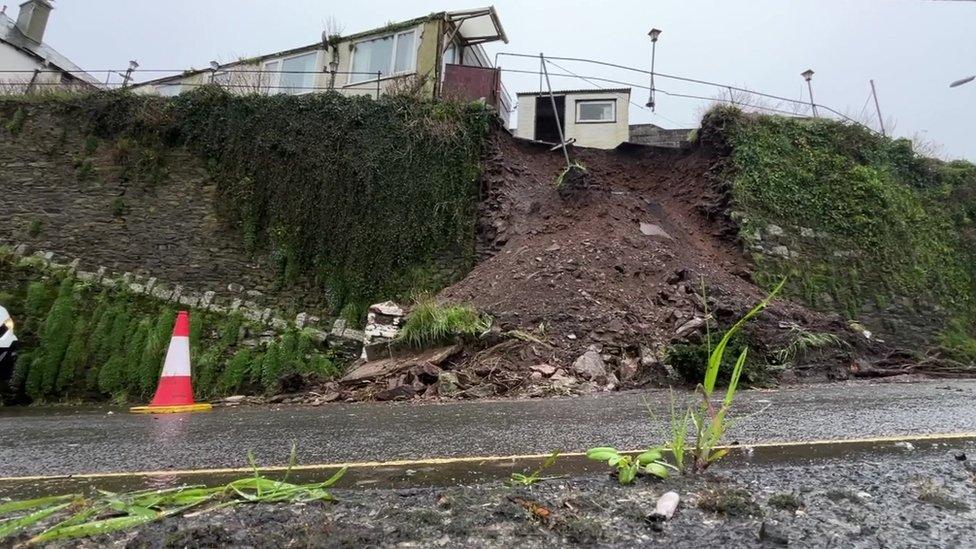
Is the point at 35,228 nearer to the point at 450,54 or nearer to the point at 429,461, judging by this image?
the point at 450,54

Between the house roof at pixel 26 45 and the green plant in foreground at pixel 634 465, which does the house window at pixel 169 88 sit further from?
the green plant in foreground at pixel 634 465

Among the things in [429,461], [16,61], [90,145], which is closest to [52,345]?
[90,145]

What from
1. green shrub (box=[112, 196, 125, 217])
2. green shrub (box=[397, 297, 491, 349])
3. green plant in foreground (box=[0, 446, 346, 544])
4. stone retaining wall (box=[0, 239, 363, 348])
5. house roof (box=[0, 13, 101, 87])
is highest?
house roof (box=[0, 13, 101, 87])

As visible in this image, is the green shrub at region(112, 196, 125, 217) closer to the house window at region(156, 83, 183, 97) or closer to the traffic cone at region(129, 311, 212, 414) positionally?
the traffic cone at region(129, 311, 212, 414)

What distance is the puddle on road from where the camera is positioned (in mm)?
1695

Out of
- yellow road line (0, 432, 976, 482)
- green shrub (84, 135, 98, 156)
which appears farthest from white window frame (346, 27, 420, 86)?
yellow road line (0, 432, 976, 482)

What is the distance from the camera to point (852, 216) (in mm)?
11180

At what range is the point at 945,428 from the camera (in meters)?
2.39

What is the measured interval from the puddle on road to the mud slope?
14.9ft

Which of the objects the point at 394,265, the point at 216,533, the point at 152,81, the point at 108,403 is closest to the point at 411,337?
the point at 394,265

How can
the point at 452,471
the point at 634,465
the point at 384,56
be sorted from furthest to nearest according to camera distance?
the point at 384,56
the point at 452,471
the point at 634,465

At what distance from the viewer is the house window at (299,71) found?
50.2 ft

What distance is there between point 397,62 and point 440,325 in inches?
394

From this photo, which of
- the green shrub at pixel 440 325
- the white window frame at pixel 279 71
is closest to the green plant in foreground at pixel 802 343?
the green shrub at pixel 440 325
